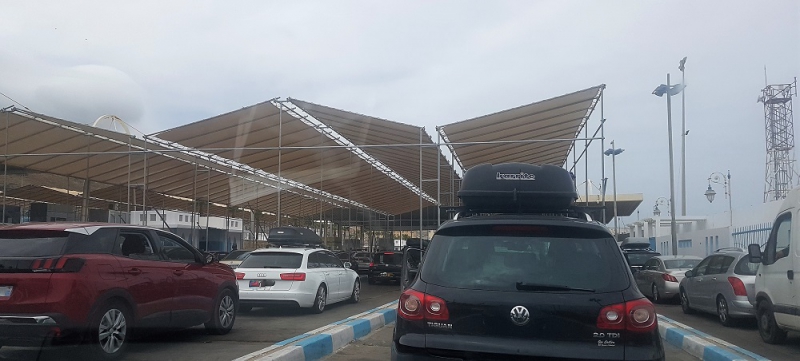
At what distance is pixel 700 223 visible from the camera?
28844mm

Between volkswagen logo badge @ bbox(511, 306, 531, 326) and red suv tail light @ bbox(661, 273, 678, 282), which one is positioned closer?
Answer: volkswagen logo badge @ bbox(511, 306, 531, 326)

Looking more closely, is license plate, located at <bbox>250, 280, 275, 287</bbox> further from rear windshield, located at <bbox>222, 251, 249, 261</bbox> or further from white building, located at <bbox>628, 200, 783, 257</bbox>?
white building, located at <bbox>628, 200, 783, 257</bbox>

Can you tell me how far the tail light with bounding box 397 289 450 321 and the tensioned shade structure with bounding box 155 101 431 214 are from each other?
46.2ft

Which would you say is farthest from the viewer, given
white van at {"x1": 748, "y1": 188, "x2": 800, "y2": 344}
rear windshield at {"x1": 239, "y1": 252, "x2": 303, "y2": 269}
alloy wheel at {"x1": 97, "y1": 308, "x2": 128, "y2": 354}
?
rear windshield at {"x1": 239, "y1": 252, "x2": 303, "y2": 269}

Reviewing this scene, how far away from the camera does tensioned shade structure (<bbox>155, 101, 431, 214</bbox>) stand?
18.7 metres

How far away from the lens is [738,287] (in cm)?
1030

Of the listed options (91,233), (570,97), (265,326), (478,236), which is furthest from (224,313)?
(570,97)

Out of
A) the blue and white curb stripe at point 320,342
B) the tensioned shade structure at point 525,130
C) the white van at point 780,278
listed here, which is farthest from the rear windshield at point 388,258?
the white van at point 780,278

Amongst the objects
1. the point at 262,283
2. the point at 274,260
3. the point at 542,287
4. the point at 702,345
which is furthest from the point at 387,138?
the point at 542,287

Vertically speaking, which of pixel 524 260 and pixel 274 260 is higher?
pixel 524 260

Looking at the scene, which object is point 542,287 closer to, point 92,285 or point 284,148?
point 92,285

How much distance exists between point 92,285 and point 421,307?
147 inches

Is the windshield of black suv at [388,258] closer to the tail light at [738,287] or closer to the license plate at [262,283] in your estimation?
the license plate at [262,283]

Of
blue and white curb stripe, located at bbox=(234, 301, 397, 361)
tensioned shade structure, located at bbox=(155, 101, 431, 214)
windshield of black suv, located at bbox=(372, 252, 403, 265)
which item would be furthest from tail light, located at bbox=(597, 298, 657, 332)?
windshield of black suv, located at bbox=(372, 252, 403, 265)
